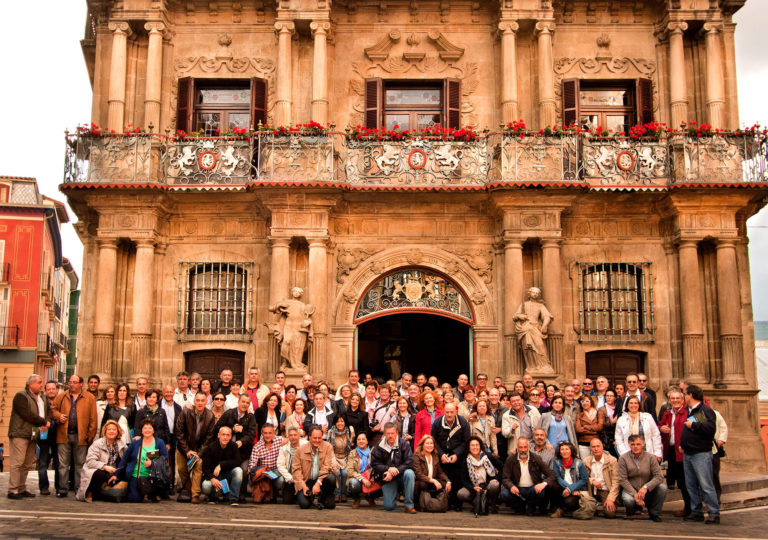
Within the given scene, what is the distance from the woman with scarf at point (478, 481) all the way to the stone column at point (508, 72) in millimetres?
9745

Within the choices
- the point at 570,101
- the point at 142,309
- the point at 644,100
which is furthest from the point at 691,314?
the point at 142,309

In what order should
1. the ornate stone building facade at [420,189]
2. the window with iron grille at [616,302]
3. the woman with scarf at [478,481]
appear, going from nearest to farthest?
the woman with scarf at [478,481] → the ornate stone building facade at [420,189] → the window with iron grille at [616,302]

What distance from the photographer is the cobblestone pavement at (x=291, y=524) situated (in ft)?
31.3

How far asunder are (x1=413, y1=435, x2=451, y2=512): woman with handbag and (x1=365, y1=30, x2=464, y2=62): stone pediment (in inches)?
453

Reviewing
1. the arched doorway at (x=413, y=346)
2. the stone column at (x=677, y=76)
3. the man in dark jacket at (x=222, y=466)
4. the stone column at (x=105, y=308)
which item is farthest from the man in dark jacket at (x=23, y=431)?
the stone column at (x=677, y=76)

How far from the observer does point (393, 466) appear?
40.2ft

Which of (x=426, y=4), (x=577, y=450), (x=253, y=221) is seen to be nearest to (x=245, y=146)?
(x=253, y=221)

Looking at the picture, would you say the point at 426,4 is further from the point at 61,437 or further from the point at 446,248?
the point at 61,437

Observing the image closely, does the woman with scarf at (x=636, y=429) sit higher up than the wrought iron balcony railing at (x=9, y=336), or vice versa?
the wrought iron balcony railing at (x=9, y=336)

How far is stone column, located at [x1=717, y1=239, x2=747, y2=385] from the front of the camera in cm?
1873

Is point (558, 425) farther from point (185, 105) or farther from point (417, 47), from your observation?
point (185, 105)

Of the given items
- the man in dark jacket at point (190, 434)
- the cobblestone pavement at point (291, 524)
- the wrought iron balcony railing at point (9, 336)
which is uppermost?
the wrought iron balcony railing at point (9, 336)

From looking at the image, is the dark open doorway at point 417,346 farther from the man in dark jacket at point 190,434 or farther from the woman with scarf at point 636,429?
the woman with scarf at point 636,429

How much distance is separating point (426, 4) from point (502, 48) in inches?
90.0
